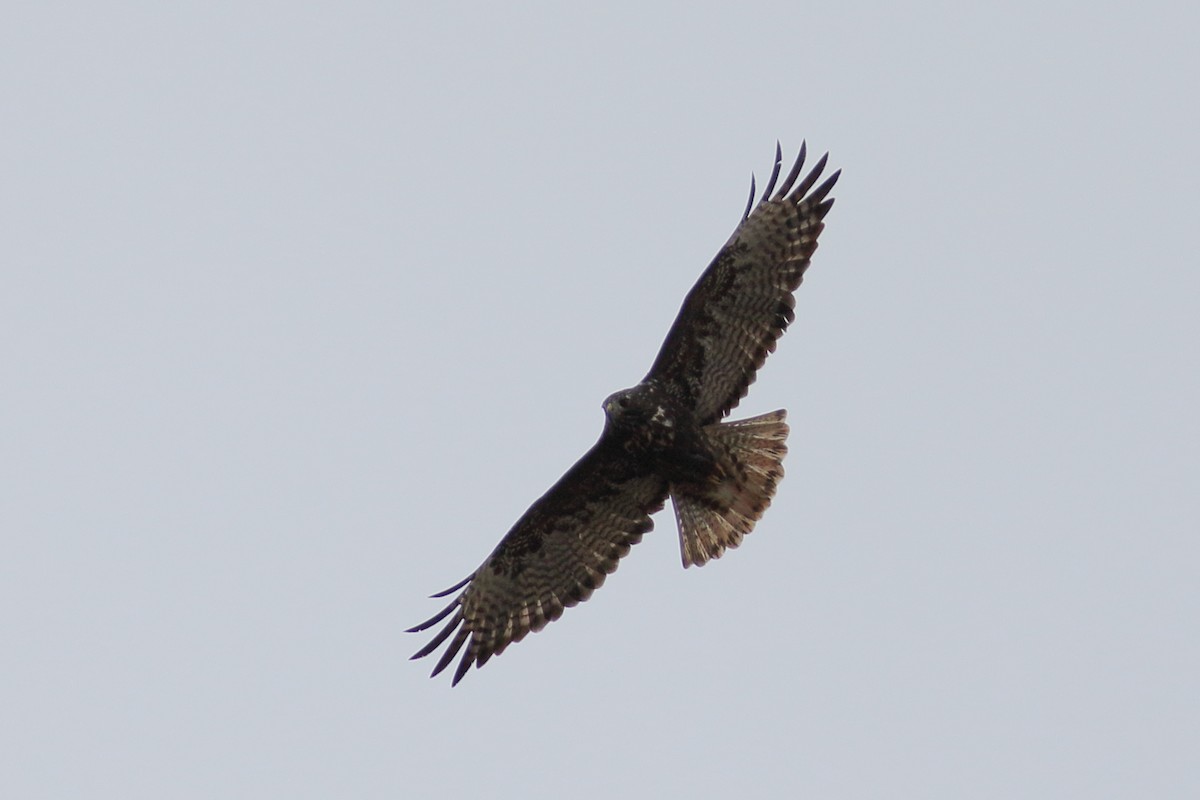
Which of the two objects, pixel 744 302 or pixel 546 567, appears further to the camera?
pixel 546 567

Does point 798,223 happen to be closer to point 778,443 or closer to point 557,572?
point 778,443

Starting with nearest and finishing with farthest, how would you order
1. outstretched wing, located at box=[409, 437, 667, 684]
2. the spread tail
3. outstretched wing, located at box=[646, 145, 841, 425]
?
outstretched wing, located at box=[646, 145, 841, 425], the spread tail, outstretched wing, located at box=[409, 437, 667, 684]

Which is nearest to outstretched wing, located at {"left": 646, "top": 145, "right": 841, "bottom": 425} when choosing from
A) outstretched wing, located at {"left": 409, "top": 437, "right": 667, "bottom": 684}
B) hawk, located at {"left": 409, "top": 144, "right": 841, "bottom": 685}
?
hawk, located at {"left": 409, "top": 144, "right": 841, "bottom": 685}

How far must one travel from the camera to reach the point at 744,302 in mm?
12859

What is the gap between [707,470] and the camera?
13180mm

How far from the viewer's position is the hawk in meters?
12.9

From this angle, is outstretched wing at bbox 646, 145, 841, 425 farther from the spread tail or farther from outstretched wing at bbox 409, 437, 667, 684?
outstretched wing at bbox 409, 437, 667, 684

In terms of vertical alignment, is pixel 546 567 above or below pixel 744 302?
below

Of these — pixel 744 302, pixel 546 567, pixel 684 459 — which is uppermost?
pixel 744 302

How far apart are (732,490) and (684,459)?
519 millimetres

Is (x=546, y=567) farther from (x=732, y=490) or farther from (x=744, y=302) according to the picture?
(x=744, y=302)

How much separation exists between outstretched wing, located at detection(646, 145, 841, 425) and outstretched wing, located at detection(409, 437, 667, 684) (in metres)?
0.91

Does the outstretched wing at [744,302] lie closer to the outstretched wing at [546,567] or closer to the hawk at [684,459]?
the hawk at [684,459]

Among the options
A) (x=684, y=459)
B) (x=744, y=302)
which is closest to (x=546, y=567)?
(x=684, y=459)
